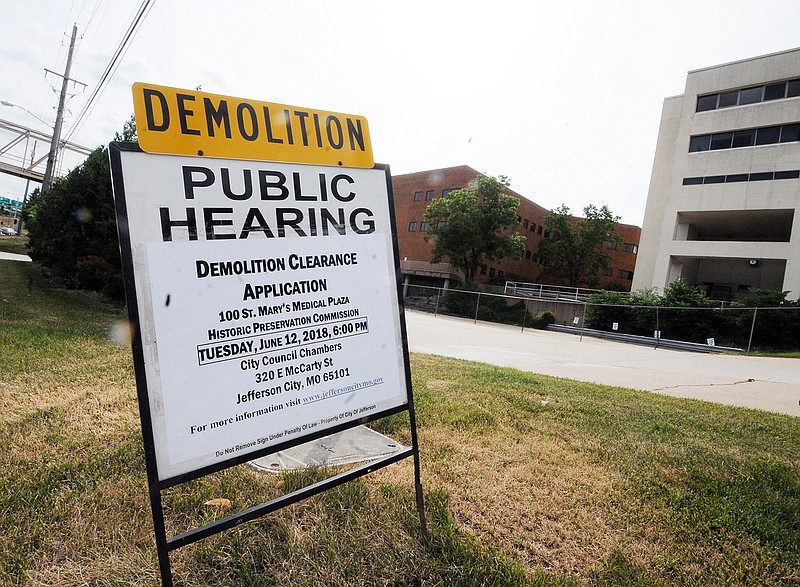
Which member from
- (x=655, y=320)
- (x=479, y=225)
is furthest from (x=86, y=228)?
(x=479, y=225)

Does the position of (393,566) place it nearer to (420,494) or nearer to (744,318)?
(420,494)

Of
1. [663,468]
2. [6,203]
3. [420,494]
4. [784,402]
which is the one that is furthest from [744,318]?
[6,203]

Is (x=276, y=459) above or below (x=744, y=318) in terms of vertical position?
above

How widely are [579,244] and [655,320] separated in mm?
26291

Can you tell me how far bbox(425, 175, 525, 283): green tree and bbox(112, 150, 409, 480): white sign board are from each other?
37320mm

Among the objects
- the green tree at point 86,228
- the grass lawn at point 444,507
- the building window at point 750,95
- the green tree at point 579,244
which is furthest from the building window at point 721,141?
the green tree at point 86,228

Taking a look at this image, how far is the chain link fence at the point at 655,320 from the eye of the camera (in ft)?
70.2

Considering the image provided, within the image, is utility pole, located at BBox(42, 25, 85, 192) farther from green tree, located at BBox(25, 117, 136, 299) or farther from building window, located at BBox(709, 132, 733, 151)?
building window, located at BBox(709, 132, 733, 151)

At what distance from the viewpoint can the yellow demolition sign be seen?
1864 mm

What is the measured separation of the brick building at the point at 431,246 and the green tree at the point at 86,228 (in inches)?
1379

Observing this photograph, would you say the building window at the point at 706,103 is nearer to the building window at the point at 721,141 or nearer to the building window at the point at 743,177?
the building window at the point at 721,141

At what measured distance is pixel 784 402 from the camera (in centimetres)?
702

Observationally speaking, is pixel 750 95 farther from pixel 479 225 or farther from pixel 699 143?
pixel 479 225

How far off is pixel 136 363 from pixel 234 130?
1.07m
